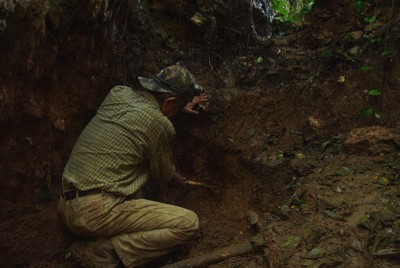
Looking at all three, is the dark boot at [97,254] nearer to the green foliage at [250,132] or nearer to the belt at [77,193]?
the belt at [77,193]

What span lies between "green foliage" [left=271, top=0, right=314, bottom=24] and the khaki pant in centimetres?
386

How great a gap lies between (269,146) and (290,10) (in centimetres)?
472

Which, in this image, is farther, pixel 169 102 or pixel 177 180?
pixel 177 180

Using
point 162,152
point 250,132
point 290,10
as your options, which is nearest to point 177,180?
point 162,152

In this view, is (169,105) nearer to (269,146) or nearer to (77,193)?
(77,193)

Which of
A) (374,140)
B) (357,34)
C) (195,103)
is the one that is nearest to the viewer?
(374,140)

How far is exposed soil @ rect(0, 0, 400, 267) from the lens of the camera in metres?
3.45

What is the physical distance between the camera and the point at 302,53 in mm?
5457

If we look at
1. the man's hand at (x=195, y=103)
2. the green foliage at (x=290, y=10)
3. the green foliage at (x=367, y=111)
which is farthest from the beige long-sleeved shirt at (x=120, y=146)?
the green foliage at (x=290, y=10)

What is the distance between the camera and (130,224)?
3656 millimetres

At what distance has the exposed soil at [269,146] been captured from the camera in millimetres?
3447

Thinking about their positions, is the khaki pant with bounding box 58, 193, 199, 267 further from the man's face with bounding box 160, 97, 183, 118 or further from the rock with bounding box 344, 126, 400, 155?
the rock with bounding box 344, 126, 400, 155

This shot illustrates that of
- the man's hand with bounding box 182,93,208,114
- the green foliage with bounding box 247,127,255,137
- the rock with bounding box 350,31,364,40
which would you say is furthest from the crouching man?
the rock with bounding box 350,31,364,40

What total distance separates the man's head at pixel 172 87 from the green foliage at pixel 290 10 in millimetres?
2908
